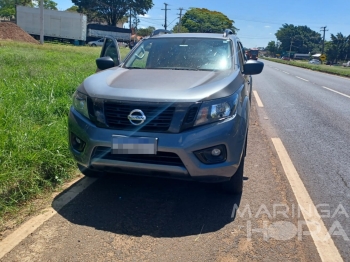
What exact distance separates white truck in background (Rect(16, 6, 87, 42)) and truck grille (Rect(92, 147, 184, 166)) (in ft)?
156

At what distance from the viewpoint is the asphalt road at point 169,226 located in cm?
283

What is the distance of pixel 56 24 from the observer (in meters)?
48.2

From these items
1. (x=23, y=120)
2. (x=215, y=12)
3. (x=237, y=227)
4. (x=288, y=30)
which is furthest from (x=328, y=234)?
(x=288, y=30)

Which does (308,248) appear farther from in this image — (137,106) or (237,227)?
(137,106)

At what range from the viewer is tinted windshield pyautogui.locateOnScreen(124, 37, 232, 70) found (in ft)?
15.1

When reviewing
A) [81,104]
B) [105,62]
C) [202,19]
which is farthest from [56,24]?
[81,104]

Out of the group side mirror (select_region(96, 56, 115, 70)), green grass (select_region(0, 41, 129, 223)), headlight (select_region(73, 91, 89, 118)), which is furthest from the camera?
side mirror (select_region(96, 56, 115, 70))

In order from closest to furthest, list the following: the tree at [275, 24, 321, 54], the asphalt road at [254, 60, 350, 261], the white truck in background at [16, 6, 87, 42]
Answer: the asphalt road at [254, 60, 350, 261] < the white truck in background at [16, 6, 87, 42] < the tree at [275, 24, 321, 54]

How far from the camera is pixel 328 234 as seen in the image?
3195 mm

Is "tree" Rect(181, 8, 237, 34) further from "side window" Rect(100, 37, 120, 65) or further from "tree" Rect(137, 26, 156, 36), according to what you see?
"side window" Rect(100, 37, 120, 65)

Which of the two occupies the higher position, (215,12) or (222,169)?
(215,12)

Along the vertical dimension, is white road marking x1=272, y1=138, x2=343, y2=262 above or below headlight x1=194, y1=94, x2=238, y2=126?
below

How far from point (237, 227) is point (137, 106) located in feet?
4.51

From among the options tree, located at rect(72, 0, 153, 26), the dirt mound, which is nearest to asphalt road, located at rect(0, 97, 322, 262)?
the dirt mound
